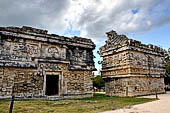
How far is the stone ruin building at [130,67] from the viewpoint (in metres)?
12.8

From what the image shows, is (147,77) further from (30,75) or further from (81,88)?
(30,75)

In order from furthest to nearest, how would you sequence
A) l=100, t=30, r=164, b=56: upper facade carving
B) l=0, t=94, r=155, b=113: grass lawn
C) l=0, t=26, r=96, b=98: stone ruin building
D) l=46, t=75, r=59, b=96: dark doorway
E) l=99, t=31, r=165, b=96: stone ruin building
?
1. l=100, t=30, r=164, b=56: upper facade carving
2. l=99, t=31, r=165, b=96: stone ruin building
3. l=46, t=75, r=59, b=96: dark doorway
4. l=0, t=26, r=96, b=98: stone ruin building
5. l=0, t=94, r=155, b=113: grass lawn

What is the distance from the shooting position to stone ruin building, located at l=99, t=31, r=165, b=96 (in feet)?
42.1

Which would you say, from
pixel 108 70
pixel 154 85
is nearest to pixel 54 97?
pixel 108 70

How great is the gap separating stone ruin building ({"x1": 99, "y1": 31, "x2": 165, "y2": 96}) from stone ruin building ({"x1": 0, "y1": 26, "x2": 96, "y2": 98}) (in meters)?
3.16

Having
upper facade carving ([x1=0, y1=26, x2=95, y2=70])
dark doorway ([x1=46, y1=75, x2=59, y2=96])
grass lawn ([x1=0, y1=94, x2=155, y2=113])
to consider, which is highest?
upper facade carving ([x1=0, y1=26, x2=95, y2=70])

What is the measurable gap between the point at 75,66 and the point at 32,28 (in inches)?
177

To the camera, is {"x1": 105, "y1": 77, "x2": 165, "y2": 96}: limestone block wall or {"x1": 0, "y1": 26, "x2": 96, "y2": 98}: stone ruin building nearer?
{"x1": 0, "y1": 26, "x2": 96, "y2": 98}: stone ruin building

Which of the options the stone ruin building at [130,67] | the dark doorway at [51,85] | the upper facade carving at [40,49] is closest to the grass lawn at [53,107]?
the upper facade carving at [40,49]

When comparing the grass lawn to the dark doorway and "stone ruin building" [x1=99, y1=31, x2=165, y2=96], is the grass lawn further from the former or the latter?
"stone ruin building" [x1=99, y1=31, x2=165, y2=96]

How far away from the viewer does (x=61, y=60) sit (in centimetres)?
1078

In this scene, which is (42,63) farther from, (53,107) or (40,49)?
(53,107)

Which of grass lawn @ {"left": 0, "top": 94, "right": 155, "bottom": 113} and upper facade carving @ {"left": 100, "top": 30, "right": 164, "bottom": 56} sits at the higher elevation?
upper facade carving @ {"left": 100, "top": 30, "right": 164, "bottom": 56}

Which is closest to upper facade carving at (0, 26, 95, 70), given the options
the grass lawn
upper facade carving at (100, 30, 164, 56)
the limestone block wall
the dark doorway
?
the dark doorway
